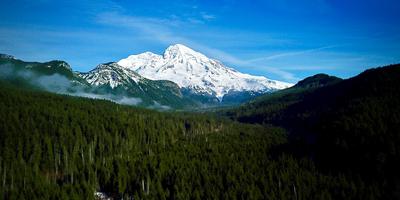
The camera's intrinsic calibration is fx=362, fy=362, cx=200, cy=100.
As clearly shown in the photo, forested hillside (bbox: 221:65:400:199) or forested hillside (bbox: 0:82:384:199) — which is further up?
forested hillside (bbox: 221:65:400:199)

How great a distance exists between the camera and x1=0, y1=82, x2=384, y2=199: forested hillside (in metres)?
102

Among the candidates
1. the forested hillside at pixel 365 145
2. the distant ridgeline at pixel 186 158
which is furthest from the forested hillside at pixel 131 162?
the forested hillside at pixel 365 145

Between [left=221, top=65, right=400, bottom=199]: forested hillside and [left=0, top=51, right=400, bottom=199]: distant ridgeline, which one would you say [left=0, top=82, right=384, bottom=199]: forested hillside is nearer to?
[left=0, top=51, right=400, bottom=199]: distant ridgeline

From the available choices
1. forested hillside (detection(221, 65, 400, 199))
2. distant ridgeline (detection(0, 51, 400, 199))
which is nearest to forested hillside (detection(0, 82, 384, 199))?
distant ridgeline (detection(0, 51, 400, 199))

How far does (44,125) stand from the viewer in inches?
6245

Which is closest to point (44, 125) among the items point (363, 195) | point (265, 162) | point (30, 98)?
point (30, 98)

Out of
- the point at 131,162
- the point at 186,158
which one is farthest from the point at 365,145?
the point at 131,162

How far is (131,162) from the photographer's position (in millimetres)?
133625

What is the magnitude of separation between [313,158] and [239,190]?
149 ft

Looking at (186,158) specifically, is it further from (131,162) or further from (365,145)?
(365,145)

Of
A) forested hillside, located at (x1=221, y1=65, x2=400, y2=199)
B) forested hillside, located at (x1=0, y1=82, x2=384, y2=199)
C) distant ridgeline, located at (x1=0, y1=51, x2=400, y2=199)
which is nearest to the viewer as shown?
forested hillside, located at (x1=0, y1=82, x2=384, y2=199)

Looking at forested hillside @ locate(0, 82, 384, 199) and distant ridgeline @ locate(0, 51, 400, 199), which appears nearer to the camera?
forested hillside @ locate(0, 82, 384, 199)

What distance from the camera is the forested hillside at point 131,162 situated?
102 meters

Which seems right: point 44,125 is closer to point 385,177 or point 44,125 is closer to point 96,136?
point 96,136
